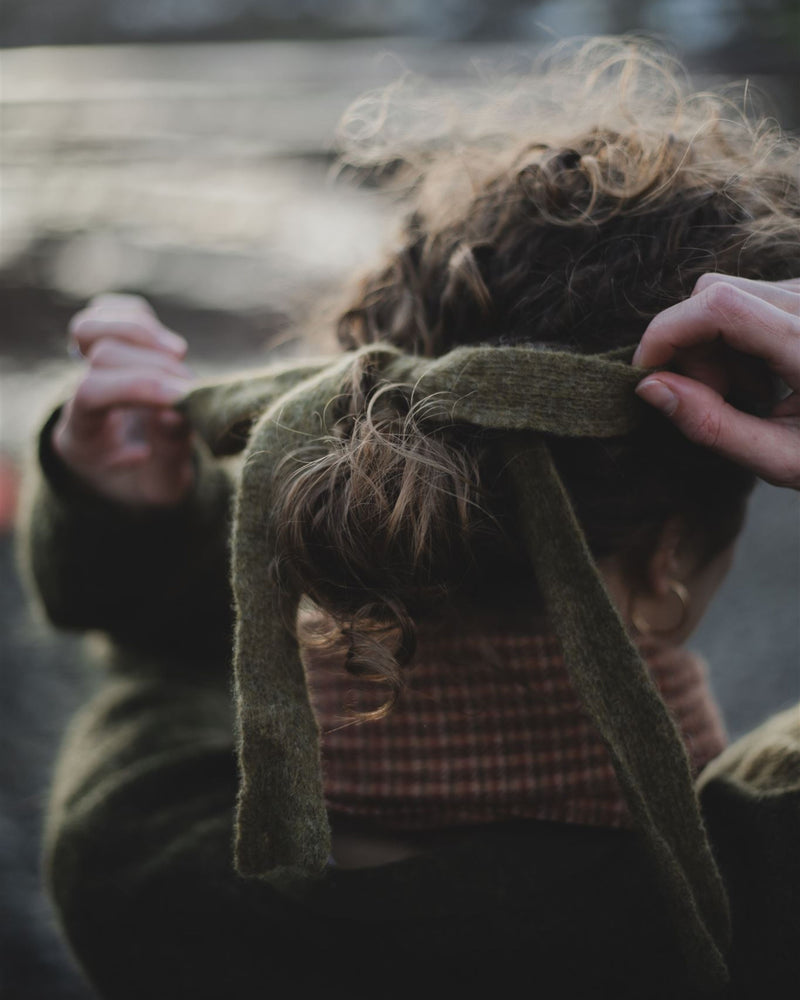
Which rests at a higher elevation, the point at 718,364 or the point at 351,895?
the point at 718,364

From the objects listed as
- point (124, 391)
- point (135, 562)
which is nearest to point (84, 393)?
point (124, 391)

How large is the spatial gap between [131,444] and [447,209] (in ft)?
1.91

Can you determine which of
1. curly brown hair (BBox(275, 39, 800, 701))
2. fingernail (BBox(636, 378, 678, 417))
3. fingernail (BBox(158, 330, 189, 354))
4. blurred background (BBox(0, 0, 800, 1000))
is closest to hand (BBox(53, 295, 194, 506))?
fingernail (BBox(158, 330, 189, 354))

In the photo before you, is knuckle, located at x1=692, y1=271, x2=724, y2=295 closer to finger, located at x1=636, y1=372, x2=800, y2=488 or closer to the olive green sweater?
finger, located at x1=636, y1=372, x2=800, y2=488

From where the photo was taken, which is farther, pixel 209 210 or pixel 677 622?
pixel 209 210

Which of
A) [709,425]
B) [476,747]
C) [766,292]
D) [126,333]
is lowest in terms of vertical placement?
[476,747]

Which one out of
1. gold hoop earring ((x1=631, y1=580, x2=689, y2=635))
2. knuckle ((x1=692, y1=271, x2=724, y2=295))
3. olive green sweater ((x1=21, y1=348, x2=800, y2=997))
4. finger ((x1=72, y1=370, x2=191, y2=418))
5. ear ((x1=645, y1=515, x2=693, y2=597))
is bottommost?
olive green sweater ((x1=21, y1=348, x2=800, y2=997))

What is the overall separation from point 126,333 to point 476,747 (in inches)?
30.8

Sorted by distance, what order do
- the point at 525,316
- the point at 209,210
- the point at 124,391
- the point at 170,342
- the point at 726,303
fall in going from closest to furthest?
1. the point at 726,303
2. the point at 525,316
3. the point at 124,391
4. the point at 170,342
5. the point at 209,210

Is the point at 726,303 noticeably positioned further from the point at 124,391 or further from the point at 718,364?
the point at 124,391

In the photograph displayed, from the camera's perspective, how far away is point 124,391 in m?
1.30

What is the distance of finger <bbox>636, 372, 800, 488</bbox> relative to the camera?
0.94m

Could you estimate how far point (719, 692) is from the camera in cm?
276

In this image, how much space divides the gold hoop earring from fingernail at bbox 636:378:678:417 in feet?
1.22
